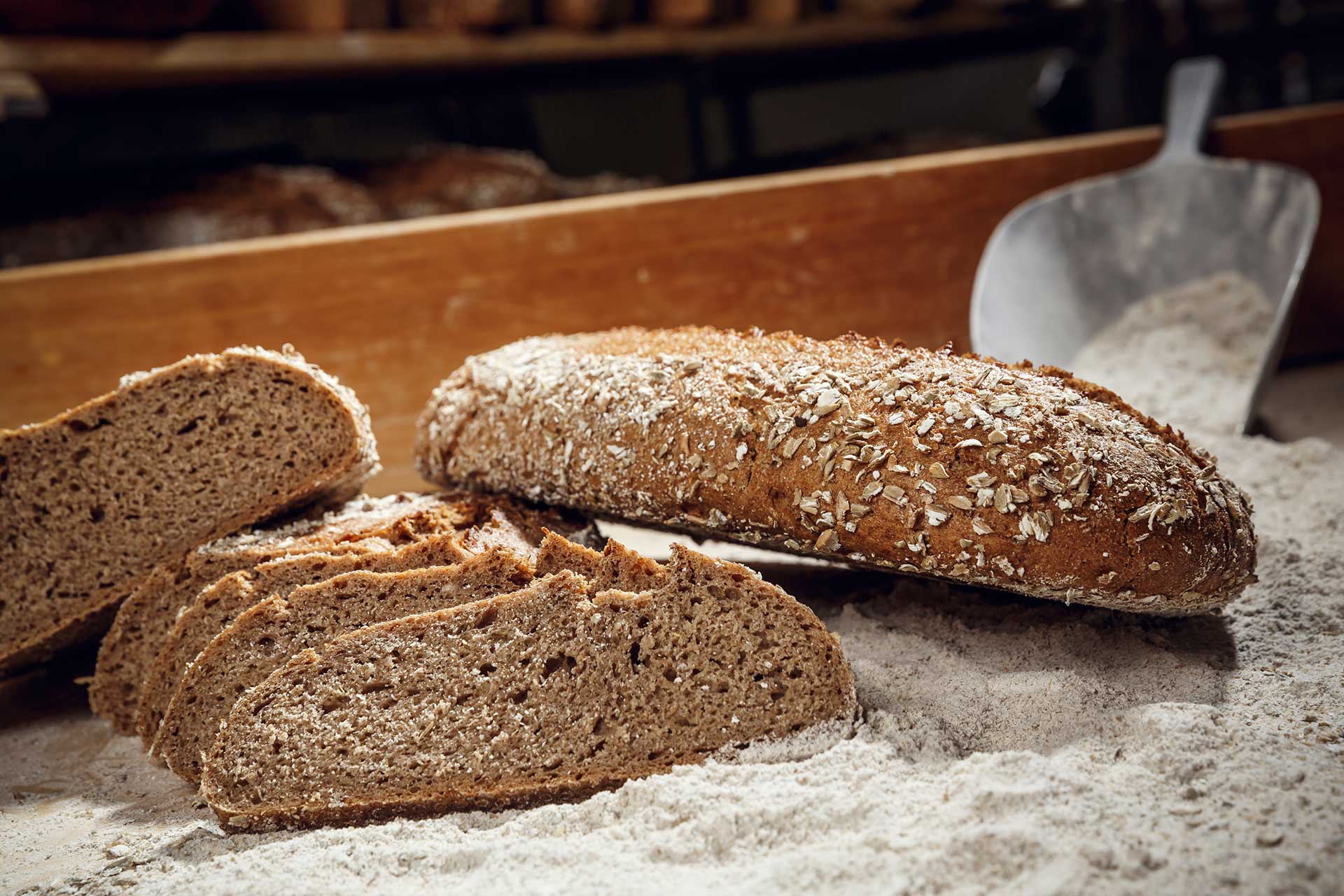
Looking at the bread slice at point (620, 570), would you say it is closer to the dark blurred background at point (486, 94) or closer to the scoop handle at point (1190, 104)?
the dark blurred background at point (486, 94)

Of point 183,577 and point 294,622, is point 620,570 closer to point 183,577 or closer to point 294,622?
point 294,622

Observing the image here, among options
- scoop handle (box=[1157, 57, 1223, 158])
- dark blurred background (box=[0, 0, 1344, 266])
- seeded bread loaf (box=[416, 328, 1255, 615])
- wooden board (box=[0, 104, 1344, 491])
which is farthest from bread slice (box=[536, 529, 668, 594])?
scoop handle (box=[1157, 57, 1223, 158])

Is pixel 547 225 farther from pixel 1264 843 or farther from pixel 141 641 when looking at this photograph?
pixel 1264 843

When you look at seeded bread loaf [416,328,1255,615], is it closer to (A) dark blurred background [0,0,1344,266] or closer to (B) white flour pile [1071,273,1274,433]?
(B) white flour pile [1071,273,1274,433]

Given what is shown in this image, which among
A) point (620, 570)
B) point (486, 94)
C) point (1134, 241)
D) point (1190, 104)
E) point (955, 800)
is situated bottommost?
point (955, 800)

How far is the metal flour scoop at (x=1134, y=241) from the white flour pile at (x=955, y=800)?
3.80ft

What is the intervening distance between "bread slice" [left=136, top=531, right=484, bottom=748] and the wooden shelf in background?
5.33ft

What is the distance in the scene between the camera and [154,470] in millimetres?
1659

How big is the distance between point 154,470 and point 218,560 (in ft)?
0.69

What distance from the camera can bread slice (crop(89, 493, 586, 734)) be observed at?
1.59 metres

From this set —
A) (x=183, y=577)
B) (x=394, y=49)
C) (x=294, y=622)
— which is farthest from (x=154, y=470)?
(x=394, y=49)

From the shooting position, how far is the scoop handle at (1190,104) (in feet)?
9.65

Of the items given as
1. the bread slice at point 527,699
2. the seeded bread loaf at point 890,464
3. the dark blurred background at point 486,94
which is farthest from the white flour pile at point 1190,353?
the bread slice at point 527,699

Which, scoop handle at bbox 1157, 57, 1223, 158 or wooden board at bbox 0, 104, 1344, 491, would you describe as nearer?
wooden board at bbox 0, 104, 1344, 491
